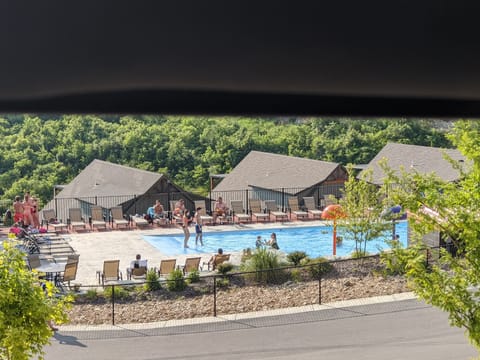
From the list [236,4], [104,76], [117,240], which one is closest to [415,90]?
[236,4]

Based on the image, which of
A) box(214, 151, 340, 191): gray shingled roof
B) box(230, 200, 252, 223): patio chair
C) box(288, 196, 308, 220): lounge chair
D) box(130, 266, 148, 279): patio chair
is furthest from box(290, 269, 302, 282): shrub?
box(214, 151, 340, 191): gray shingled roof

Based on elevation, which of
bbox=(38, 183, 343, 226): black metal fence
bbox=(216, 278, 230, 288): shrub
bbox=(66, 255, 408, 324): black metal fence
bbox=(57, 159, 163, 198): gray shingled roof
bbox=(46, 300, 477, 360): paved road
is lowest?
bbox=(46, 300, 477, 360): paved road

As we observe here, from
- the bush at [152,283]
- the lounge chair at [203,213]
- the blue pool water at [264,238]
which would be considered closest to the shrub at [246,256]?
the bush at [152,283]

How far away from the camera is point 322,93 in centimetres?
192

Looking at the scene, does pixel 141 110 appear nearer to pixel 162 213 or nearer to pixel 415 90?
pixel 415 90

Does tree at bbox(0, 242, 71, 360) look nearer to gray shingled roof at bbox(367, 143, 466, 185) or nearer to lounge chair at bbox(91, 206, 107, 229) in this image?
lounge chair at bbox(91, 206, 107, 229)

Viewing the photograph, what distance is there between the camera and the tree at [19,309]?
357 inches

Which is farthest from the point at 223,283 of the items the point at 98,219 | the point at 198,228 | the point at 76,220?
the point at 76,220

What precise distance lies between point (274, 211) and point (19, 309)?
62.4 feet

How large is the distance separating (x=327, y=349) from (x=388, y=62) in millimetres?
11899

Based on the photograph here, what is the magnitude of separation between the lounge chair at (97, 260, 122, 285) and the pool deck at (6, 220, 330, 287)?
0.26m

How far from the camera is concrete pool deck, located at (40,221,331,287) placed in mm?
19594

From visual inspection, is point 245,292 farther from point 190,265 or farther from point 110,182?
point 110,182

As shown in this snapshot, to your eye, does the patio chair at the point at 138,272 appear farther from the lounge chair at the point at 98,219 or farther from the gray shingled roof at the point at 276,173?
the gray shingled roof at the point at 276,173
